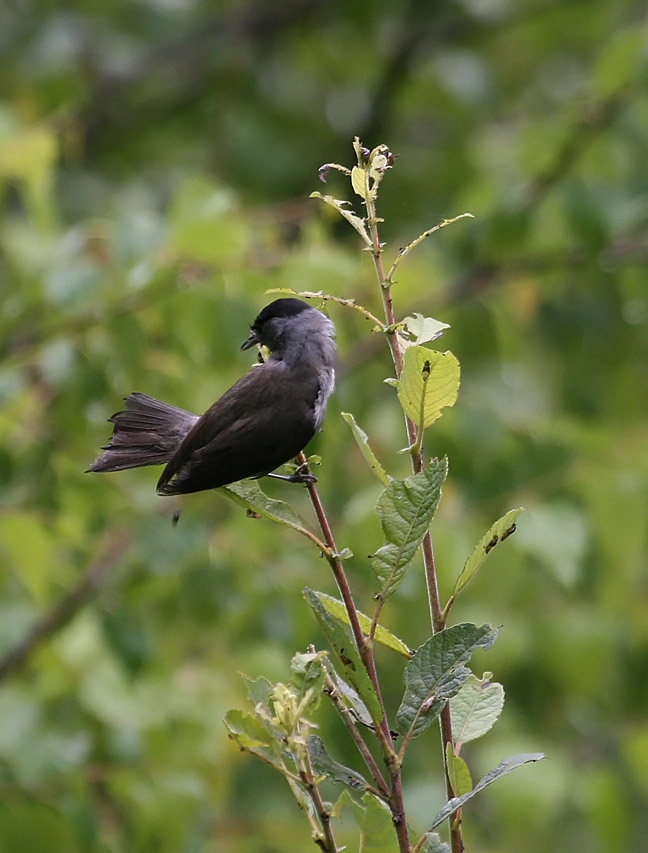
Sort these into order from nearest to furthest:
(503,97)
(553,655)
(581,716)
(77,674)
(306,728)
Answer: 1. (306,728)
2. (77,674)
3. (553,655)
4. (581,716)
5. (503,97)

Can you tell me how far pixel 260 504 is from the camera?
49.8 inches

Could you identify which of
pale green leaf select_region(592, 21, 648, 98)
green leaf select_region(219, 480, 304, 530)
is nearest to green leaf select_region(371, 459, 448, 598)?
green leaf select_region(219, 480, 304, 530)

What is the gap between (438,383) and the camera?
1.08 meters

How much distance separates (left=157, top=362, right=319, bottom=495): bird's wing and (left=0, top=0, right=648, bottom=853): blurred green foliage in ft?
3.80

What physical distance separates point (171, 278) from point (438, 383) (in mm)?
1725

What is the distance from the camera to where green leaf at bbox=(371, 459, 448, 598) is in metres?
1.07

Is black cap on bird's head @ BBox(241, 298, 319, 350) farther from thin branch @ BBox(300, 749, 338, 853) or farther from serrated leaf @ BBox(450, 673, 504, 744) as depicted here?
thin branch @ BBox(300, 749, 338, 853)

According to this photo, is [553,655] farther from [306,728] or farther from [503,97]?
[503,97]

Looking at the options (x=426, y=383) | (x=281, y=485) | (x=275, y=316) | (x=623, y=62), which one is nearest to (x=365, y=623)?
(x=426, y=383)

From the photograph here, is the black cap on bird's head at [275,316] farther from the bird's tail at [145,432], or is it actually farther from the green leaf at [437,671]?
the green leaf at [437,671]

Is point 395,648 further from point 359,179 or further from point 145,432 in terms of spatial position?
point 145,432

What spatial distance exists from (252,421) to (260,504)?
205 mm

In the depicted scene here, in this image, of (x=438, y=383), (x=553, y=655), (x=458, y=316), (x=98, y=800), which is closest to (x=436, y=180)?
(x=458, y=316)

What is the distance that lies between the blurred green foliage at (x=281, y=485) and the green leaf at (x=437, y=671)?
1634 millimetres
